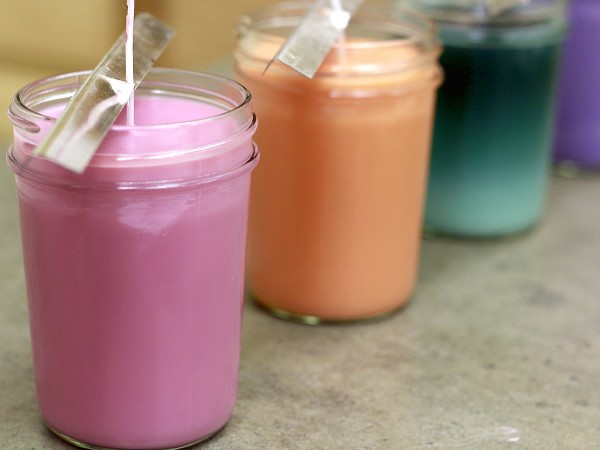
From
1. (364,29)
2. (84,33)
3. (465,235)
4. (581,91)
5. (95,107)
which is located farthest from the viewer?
(84,33)

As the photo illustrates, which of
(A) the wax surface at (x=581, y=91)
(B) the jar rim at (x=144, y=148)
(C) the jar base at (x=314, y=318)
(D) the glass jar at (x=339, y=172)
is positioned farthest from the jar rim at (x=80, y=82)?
(A) the wax surface at (x=581, y=91)

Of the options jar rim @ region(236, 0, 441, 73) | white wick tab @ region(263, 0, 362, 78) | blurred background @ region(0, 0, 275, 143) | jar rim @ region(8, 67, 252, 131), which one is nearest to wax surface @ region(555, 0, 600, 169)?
jar rim @ region(236, 0, 441, 73)

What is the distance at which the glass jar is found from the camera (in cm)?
75

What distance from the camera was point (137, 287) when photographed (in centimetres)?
56

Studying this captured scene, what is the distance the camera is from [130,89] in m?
0.58

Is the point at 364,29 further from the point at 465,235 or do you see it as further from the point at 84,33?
the point at 84,33

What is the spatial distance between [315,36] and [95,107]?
0.23m

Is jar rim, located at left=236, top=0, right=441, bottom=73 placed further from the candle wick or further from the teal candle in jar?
the candle wick

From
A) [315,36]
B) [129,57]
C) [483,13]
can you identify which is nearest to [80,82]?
[129,57]

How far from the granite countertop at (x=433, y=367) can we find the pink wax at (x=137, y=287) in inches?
1.7

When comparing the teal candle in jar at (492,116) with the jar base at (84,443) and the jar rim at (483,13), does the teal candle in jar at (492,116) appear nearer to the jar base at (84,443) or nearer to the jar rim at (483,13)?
the jar rim at (483,13)

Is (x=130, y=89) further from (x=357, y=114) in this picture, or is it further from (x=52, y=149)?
(x=357, y=114)

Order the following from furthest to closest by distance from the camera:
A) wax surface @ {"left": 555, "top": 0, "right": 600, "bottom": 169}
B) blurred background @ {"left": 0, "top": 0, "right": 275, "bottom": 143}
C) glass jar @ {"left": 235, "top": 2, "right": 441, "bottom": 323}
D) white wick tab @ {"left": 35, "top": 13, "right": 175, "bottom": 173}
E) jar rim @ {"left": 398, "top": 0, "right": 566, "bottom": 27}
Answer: blurred background @ {"left": 0, "top": 0, "right": 275, "bottom": 143}, wax surface @ {"left": 555, "top": 0, "right": 600, "bottom": 169}, jar rim @ {"left": 398, "top": 0, "right": 566, "bottom": 27}, glass jar @ {"left": 235, "top": 2, "right": 441, "bottom": 323}, white wick tab @ {"left": 35, "top": 13, "right": 175, "bottom": 173}

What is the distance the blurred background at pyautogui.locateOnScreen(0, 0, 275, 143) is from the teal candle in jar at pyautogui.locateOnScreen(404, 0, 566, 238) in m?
0.86
